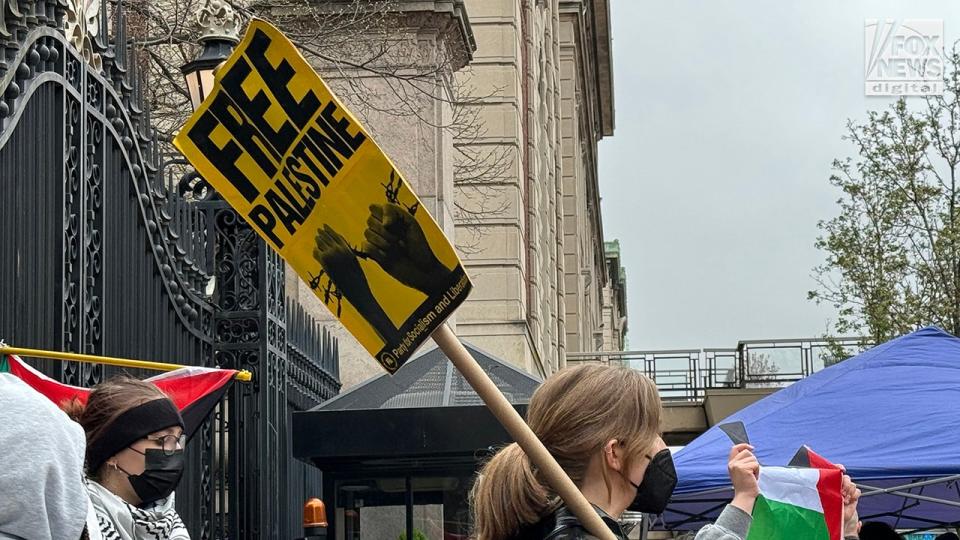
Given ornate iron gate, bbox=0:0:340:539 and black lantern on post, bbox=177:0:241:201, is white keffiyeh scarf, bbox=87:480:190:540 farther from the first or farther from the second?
black lantern on post, bbox=177:0:241:201

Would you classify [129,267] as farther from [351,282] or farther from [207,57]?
[351,282]

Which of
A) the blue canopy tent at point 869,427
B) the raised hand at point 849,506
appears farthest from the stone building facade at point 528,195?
the raised hand at point 849,506

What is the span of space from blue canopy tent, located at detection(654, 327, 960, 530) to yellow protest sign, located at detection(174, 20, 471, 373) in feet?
19.4

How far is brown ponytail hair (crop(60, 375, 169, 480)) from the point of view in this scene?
5084 millimetres

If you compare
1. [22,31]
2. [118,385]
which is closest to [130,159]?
[22,31]

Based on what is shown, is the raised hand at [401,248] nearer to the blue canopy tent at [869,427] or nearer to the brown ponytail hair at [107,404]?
the brown ponytail hair at [107,404]

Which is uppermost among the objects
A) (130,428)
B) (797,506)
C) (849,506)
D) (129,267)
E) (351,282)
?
(129,267)

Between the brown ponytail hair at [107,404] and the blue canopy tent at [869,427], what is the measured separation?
4.85 m

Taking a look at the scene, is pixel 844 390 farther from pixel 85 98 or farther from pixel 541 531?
pixel 541 531

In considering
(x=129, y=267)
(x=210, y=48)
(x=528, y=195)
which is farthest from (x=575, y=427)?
(x=528, y=195)

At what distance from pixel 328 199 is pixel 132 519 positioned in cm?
178

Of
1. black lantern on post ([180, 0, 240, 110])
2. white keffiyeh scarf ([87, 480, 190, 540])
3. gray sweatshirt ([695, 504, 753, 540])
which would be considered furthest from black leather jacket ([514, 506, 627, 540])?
black lantern on post ([180, 0, 240, 110])

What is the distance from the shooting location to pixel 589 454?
3.64 metres

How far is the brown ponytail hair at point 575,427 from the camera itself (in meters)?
3.57
